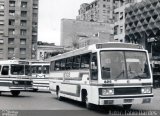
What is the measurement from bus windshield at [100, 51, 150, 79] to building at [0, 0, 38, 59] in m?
84.2

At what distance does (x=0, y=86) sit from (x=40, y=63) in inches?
315

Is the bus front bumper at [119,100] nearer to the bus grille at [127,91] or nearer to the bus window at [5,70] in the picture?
the bus grille at [127,91]

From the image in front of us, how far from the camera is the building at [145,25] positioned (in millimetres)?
66125

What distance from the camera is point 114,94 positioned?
14688 mm

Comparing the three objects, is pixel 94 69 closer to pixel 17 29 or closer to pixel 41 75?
pixel 41 75

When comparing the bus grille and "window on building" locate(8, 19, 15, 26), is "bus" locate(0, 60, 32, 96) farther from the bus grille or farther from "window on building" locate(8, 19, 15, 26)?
"window on building" locate(8, 19, 15, 26)

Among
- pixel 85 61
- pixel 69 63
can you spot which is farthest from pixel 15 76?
pixel 85 61

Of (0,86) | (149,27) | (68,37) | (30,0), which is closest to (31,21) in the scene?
(30,0)

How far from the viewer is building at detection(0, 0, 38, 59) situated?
98.1 m

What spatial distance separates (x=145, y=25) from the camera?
70.3 m

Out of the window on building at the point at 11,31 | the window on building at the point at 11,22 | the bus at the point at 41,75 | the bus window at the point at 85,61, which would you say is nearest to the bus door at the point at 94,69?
the bus window at the point at 85,61

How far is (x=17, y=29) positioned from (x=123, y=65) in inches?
3386

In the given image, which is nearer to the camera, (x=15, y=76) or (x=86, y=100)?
(x=86, y=100)

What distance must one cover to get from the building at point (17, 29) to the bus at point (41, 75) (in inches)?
2569
